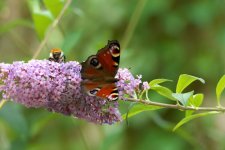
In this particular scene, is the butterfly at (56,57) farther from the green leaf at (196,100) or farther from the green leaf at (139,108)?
the green leaf at (196,100)

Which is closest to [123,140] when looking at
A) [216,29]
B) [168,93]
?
[216,29]

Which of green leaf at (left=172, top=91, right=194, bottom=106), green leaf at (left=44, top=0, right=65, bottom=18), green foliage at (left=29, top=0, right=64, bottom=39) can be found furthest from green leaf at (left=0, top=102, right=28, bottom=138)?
green leaf at (left=172, top=91, right=194, bottom=106)

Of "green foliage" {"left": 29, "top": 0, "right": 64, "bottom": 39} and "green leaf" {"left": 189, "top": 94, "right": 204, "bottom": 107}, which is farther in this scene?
"green foliage" {"left": 29, "top": 0, "right": 64, "bottom": 39}

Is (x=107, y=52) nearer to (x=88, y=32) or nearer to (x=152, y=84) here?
(x=152, y=84)

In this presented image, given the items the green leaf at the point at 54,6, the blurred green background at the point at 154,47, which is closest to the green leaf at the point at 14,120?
the green leaf at the point at 54,6

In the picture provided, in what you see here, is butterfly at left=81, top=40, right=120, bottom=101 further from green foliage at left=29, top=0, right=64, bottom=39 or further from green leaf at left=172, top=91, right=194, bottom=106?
green foliage at left=29, top=0, right=64, bottom=39

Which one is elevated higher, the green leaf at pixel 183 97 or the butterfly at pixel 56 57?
the butterfly at pixel 56 57

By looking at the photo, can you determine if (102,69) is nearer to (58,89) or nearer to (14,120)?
(58,89)
